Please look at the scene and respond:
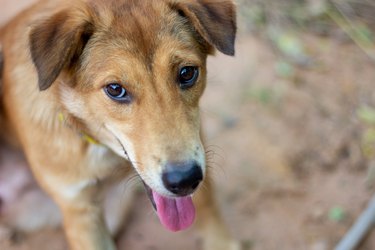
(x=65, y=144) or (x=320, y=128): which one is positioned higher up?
(x=65, y=144)

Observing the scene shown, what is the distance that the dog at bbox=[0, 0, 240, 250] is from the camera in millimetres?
3279

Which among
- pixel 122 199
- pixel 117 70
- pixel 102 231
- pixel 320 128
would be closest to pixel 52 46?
pixel 117 70

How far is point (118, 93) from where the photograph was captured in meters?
3.36

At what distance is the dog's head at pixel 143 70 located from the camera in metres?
3.26

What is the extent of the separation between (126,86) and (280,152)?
85.1 inches

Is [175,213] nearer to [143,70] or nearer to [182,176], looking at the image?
A: [182,176]

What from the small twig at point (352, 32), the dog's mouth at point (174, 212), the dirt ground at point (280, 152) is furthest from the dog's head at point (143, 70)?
the small twig at point (352, 32)

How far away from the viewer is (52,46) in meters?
3.29

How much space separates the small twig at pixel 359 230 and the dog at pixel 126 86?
132 centimetres

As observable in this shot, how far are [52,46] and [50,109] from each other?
66cm

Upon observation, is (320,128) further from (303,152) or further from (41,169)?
(41,169)

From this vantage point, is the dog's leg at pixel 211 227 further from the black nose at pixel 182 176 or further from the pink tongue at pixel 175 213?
the black nose at pixel 182 176

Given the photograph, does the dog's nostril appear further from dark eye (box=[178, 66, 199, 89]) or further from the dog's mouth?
dark eye (box=[178, 66, 199, 89])

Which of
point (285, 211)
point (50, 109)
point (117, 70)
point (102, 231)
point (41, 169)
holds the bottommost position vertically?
point (285, 211)
